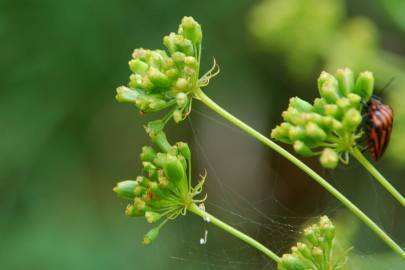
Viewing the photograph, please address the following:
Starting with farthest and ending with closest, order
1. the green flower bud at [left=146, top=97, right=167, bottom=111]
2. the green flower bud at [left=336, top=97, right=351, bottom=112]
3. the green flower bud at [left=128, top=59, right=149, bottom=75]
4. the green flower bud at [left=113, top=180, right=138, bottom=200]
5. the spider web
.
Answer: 1. the spider web
2. the green flower bud at [left=113, top=180, right=138, bottom=200]
3. the green flower bud at [left=128, top=59, right=149, bottom=75]
4. the green flower bud at [left=146, top=97, right=167, bottom=111]
5. the green flower bud at [left=336, top=97, right=351, bottom=112]

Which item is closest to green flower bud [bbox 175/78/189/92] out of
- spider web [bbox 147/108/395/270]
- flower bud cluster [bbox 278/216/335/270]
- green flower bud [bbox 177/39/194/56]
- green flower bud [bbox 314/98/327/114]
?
green flower bud [bbox 177/39/194/56]

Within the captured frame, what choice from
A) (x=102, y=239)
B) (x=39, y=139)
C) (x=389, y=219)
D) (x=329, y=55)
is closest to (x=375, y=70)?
(x=329, y=55)

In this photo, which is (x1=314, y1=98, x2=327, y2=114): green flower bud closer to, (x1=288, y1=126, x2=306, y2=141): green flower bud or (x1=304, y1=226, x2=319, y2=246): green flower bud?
(x1=288, y1=126, x2=306, y2=141): green flower bud

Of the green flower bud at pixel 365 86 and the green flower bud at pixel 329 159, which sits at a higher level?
the green flower bud at pixel 365 86

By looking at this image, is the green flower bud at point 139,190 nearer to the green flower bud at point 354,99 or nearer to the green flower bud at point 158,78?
the green flower bud at point 158,78

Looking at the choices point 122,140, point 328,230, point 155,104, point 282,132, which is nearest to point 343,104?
point 282,132

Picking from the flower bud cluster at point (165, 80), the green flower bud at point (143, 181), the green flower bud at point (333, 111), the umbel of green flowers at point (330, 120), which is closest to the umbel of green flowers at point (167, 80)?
the flower bud cluster at point (165, 80)
